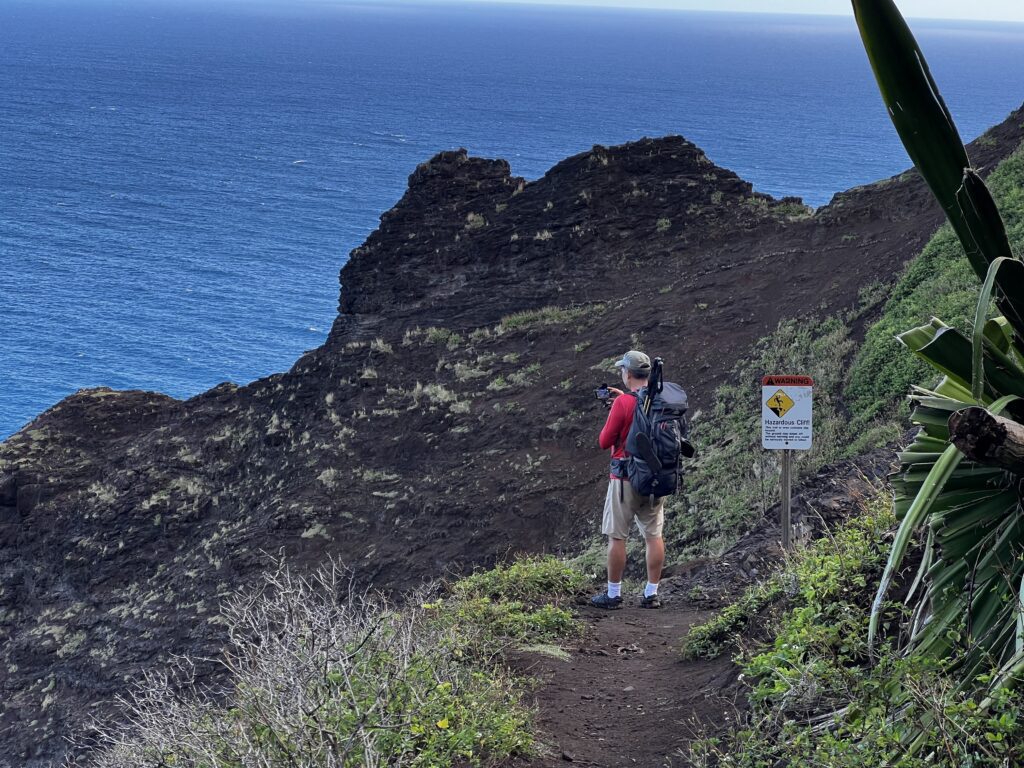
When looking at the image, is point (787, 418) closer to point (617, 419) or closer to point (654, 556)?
point (617, 419)

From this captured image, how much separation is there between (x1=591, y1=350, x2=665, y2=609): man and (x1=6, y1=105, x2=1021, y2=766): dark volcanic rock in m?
5.84

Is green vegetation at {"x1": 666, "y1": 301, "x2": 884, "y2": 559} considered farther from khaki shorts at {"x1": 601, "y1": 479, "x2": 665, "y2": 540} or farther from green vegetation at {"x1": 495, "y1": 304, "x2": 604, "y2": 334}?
green vegetation at {"x1": 495, "y1": 304, "x2": 604, "y2": 334}

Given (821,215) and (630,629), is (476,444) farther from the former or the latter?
(630,629)

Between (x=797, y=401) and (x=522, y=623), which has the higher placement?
(x=797, y=401)

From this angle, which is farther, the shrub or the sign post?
the sign post

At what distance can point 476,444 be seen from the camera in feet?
60.7

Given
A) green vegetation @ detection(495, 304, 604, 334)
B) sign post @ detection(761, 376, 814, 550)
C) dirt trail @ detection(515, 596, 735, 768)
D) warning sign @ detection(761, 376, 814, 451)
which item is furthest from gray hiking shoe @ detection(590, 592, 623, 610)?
green vegetation @ detection(495, 304, 604, 334)

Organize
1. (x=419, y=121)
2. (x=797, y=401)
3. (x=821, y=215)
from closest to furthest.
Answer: (x=797, y=401)
(x=821, y=215)
(x=419, y=121)

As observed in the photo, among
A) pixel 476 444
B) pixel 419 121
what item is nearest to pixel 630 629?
pixel 476 444

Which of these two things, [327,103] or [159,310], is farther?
[327,103]

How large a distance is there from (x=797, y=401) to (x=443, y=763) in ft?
14.4

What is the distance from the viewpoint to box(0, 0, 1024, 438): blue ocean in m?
52.2

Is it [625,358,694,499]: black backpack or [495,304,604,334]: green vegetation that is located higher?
[625,358,694,499]: black backpack

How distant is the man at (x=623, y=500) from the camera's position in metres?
8.19
